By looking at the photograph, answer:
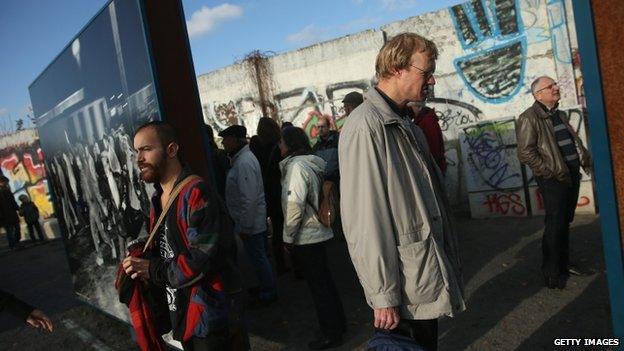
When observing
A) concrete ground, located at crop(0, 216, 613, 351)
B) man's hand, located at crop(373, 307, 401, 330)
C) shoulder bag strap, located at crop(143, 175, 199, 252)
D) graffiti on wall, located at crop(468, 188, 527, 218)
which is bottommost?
concrete ground, located at crop(0, 216, 613, 351)

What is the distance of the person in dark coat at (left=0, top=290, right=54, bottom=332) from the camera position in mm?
2695

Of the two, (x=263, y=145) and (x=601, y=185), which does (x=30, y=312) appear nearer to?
(x=601, y=185)

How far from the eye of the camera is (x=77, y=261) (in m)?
5.79

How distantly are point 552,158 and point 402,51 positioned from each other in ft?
8.67

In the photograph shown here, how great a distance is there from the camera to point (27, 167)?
1767 centimetres

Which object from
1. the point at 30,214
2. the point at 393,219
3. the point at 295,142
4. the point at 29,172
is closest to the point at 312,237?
the point at 295,142

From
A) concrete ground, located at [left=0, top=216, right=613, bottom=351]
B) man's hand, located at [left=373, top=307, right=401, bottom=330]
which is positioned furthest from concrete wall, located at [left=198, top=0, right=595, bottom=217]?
man's hand, located at [left=373, top=307, right=401, bottom=330]

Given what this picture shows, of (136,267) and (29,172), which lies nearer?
(136,267)

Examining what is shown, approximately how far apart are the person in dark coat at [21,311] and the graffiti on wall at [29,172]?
53.0 feet

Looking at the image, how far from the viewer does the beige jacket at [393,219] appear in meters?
2.03

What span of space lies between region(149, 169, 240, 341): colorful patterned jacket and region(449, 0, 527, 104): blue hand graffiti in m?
6.84

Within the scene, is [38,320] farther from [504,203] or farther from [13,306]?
[504,203]

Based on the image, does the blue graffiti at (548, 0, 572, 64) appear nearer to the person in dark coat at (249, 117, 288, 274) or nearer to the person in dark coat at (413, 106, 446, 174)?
the person in dark coat at (413, 106, 446, 174)

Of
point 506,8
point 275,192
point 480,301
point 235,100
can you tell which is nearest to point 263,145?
point 275,192
